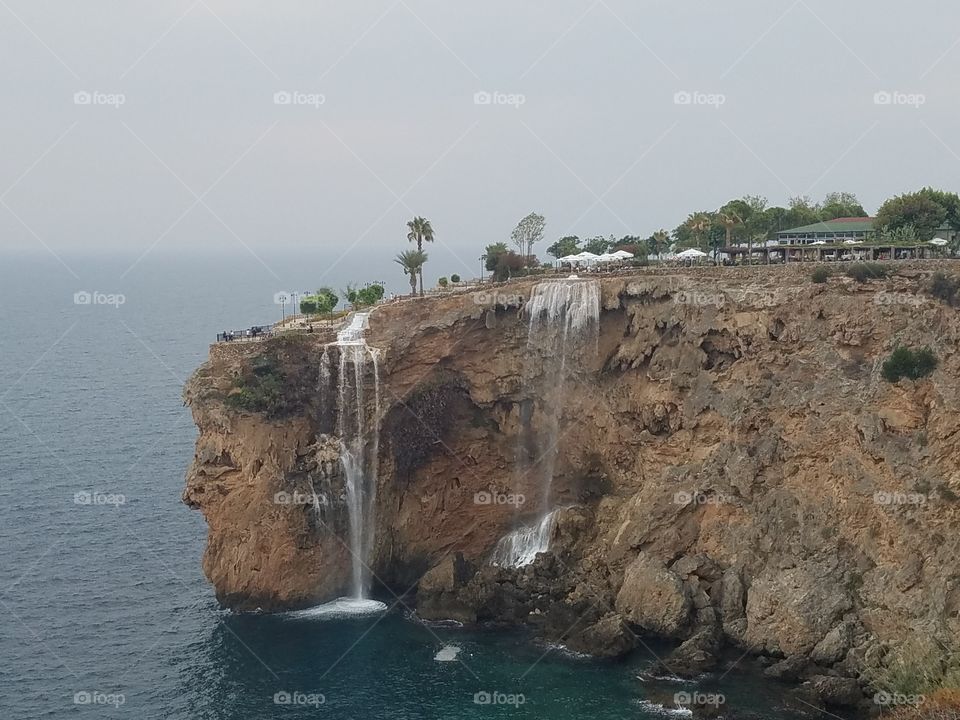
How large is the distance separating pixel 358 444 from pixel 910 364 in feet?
107

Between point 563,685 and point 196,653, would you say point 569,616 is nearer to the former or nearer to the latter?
point 563,685

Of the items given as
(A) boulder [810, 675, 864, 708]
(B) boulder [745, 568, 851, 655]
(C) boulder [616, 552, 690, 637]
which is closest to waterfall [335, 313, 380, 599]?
(C) boulder [616, 552, 690, 637]

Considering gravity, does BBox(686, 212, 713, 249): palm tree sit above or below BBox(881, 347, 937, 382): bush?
above

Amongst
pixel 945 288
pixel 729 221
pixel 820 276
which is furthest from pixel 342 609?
pixel 729 221

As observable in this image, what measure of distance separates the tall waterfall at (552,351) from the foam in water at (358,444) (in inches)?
345

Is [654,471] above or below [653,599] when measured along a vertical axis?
above

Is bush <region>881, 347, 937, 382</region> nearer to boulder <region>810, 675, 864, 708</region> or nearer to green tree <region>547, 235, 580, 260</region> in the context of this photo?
boulder <region>810, 675, 864, 708</region>

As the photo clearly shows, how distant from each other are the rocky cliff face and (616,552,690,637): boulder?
12cm

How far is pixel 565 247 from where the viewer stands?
4188 inches

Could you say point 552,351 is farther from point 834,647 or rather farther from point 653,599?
point 834,647

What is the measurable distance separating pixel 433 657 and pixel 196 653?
12784 millimetres

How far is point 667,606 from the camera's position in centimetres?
5144

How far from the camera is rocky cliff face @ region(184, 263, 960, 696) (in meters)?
47.9

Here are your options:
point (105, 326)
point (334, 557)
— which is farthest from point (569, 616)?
point (105, 326)
